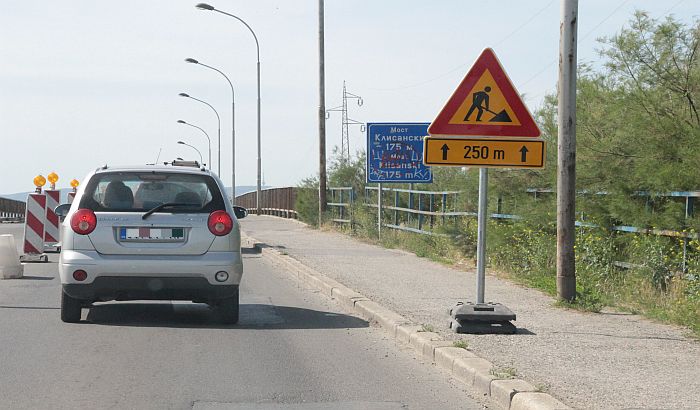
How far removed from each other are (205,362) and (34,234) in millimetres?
11862

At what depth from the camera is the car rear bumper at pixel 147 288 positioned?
10133mm

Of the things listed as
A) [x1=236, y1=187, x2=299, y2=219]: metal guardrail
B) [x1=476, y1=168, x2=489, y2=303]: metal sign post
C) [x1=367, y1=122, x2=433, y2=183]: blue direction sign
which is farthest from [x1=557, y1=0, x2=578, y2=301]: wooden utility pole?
[x1=236, y1=187, x2=299, y2=219]: metal guardrail

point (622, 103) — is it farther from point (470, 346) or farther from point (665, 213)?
point (470, 346)

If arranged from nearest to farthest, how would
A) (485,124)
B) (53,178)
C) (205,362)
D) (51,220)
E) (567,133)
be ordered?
(205,362) → (485,124) → (567,133) → (51,220) → (53,178)

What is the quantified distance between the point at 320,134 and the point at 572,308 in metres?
21.0

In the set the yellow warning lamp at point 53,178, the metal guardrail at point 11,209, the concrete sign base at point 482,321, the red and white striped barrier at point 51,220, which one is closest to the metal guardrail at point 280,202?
the yellow warning lamp at point 53,178

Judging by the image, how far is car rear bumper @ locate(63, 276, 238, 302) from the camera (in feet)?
33.2

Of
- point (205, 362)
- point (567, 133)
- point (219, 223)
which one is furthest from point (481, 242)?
point (205, 362)

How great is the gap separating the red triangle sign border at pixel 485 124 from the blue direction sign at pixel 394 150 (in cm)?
1513

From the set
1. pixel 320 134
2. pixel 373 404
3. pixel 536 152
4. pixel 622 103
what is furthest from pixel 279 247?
pixel 373 404

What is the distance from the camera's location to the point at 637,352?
27.5ft

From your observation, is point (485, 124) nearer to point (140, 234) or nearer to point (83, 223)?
point (140, 234)

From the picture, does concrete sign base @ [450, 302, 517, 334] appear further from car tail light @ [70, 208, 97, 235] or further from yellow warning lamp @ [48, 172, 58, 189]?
Result: yellow warning lamp @ [48, 172, 58, 189]

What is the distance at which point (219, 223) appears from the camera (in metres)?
10.4
